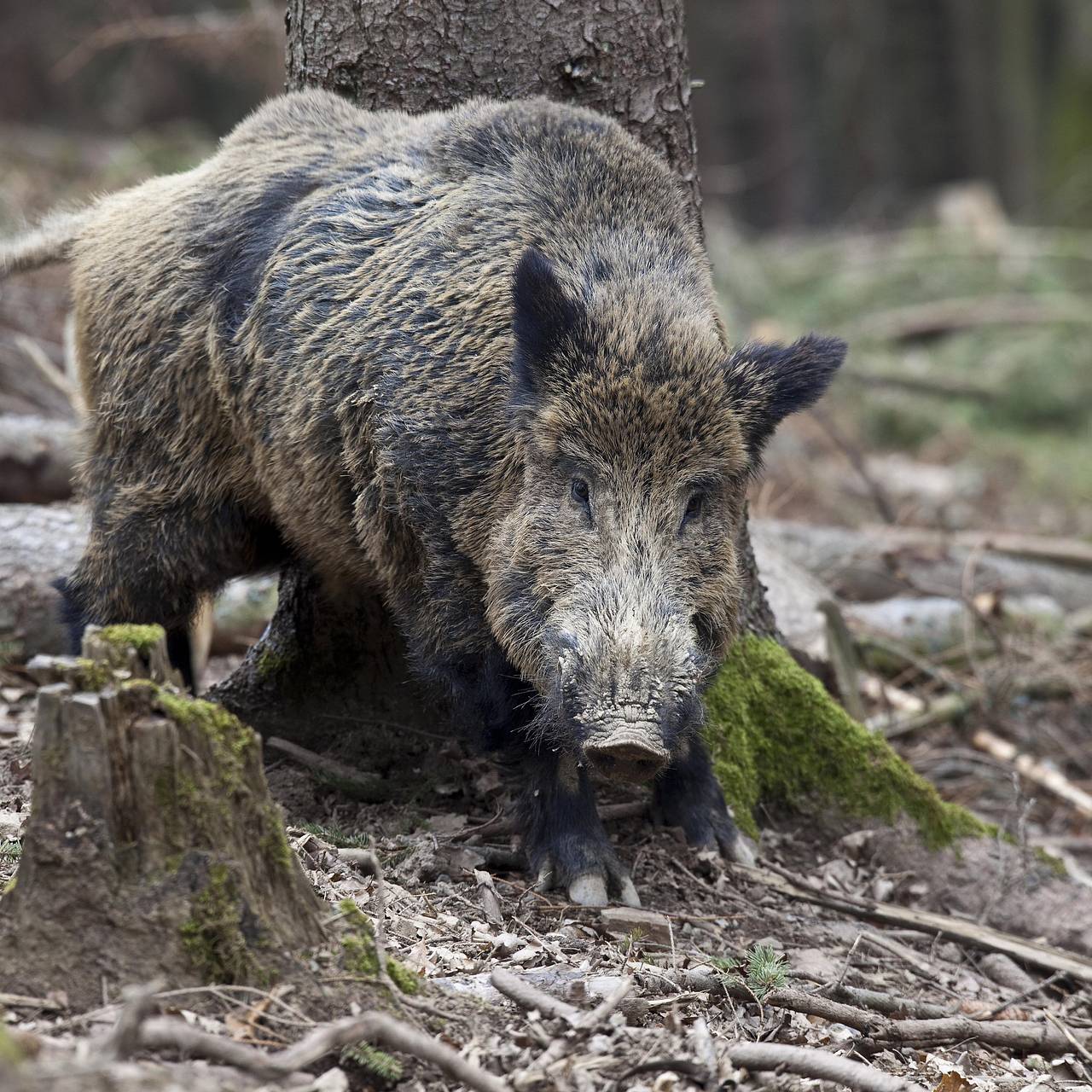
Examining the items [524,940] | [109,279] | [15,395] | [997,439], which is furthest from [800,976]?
[997,439]

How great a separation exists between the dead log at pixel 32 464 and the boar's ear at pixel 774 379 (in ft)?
13.8

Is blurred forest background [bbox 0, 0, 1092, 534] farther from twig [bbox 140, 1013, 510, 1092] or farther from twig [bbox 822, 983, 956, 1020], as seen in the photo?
twig [bbox 140, 1013, 510, 1092]

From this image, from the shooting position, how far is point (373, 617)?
5.36 meters

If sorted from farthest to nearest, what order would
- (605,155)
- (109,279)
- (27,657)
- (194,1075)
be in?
(27,657)
(109,279)
(605,155)
(194,1075)

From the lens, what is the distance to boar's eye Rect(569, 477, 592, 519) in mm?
4062

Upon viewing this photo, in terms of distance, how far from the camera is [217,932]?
2.84 m

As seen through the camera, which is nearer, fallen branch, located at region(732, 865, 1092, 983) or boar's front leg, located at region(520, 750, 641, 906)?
Result: boar's front leg, located at region(520, 750, 641, 906)

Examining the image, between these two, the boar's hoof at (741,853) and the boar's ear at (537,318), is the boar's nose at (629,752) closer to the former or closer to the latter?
the boar's ear at (537,318)

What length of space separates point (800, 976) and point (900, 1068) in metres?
0.48

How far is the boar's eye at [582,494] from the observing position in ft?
13.3

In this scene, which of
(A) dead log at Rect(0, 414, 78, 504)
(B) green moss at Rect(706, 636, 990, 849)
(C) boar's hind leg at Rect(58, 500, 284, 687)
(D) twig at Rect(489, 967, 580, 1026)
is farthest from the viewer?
(A) dead log at Rect(0, 414, 78, 504)

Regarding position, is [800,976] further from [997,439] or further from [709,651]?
[997,439]

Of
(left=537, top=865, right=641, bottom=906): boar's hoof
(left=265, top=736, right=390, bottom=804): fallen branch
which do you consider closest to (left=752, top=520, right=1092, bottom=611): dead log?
(left=265, top=736, right=390, bottom=804): fallen branch

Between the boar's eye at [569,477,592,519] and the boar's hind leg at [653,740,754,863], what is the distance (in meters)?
1.16
